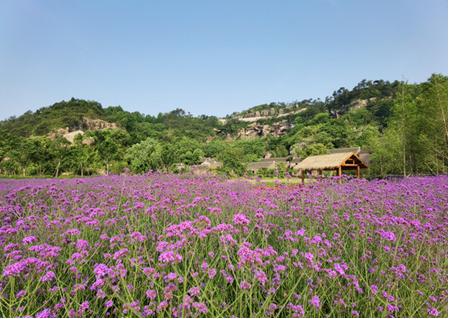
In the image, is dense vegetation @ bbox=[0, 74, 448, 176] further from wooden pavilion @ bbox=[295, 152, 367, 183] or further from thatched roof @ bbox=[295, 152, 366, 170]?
thatched roof @ bbox=[295, 152, 366, 170]

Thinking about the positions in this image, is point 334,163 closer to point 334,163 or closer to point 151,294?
point 334,163

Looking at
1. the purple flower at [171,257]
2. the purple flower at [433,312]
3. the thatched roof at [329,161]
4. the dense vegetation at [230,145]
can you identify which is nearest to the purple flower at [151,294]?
the purple flower at [171,257]

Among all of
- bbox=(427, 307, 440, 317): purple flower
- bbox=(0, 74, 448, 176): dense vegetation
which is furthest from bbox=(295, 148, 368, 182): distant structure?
bbox=(427, 307, 440, 317): purple flower

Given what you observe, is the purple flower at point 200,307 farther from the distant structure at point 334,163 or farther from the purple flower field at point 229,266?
the distant structure at point 334,163

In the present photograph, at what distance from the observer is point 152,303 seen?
1.57m

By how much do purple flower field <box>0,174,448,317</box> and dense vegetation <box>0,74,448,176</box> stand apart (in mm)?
7410

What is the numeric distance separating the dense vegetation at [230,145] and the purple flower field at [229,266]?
7.41m

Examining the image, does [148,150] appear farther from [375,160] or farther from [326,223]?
[326,223]

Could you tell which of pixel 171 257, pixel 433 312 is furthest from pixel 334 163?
pixel 171 257

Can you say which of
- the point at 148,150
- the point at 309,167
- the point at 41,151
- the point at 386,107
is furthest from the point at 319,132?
the point at 41,151

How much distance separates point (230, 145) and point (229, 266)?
4983cm

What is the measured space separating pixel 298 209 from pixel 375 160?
23.2m

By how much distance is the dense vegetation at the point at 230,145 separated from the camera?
58.8 feet

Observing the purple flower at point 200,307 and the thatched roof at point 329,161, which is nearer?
the purple flower at point 200,307
